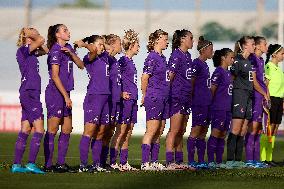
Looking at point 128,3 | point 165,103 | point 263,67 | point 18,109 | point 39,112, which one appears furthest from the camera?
point 128,3

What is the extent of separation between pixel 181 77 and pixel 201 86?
26.9 inches

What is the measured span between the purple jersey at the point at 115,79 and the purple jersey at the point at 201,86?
142cm

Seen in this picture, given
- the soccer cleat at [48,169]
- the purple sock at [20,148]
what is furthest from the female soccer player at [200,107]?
the purple sock at [20,148]

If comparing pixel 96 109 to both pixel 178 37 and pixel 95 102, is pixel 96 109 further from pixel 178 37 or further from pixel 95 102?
pixel 178 37

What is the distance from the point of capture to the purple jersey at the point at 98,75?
15.6 m

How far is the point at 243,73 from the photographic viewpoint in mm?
17797

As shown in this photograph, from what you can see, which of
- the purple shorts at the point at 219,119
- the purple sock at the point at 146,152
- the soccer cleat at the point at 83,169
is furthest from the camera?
the purple shorts at the point at 219,119

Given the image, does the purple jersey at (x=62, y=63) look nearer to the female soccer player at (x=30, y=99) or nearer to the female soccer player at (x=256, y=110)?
the female soccer player at (x=30, y=99)

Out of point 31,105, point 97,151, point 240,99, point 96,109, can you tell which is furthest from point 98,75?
point 240,99

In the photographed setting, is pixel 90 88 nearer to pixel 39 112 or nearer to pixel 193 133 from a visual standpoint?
pixel 39 112

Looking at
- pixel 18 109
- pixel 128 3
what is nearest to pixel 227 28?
pixel 128 3

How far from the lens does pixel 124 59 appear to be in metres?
16.7

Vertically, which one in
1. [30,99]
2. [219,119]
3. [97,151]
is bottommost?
[97,151]

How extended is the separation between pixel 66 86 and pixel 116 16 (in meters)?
18.7
